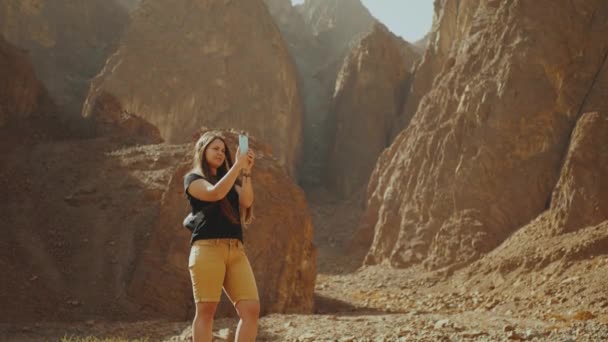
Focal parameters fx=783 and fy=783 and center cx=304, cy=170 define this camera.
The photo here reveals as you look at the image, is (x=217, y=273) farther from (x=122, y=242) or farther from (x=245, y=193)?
(x=122, y=242)

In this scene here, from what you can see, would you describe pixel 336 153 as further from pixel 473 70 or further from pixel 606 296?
pixel 606 296

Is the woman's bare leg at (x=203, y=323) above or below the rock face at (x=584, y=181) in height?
below

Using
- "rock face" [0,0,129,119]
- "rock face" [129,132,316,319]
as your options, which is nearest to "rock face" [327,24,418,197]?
"rock face" [0,0,129,119]

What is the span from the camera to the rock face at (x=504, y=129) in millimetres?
18656

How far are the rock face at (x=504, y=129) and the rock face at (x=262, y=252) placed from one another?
220 inches

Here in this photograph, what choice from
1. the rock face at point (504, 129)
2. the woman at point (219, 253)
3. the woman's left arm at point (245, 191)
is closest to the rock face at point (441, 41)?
the rock face at point (504, 129)

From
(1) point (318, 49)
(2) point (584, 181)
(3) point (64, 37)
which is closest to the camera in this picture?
(2) point (584, 181)

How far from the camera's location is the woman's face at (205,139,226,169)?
16.7 ft

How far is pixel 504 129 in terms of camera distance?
1948 centimetres

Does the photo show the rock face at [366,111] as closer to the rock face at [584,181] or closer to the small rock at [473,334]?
the rock face at [584,181]

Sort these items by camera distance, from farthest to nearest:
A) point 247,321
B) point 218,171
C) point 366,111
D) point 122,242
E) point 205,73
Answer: point 366,111
point 205,73
point 122,242
point 218,171
point 247,321

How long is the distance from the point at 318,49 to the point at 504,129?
47694 millimetres

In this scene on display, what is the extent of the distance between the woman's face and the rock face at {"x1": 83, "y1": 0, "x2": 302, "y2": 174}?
34040mm

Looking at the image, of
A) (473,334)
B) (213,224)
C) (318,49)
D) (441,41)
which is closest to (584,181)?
(473,334)
